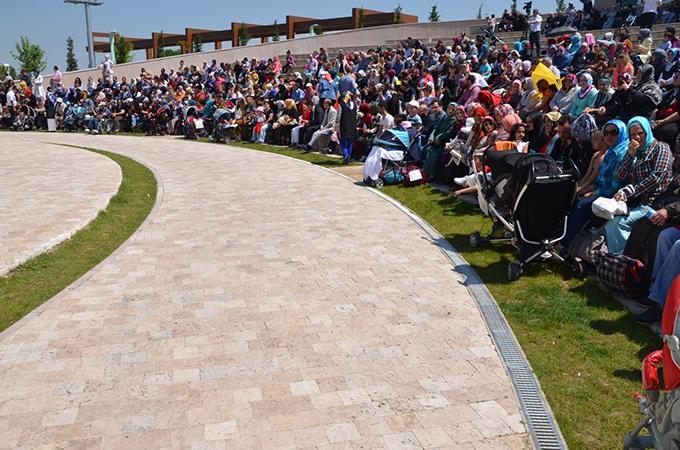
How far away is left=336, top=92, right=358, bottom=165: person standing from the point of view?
14.8m

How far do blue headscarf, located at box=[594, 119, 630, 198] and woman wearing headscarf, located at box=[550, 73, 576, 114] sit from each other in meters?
3.77

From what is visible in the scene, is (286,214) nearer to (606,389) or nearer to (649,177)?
(649,177)

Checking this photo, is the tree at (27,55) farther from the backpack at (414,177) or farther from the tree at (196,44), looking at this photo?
the backpack at (414,177)

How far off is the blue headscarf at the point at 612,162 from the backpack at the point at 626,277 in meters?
1.36

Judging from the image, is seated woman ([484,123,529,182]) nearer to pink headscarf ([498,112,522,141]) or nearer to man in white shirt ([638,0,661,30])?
pink headscarf ([498,112,522,141])

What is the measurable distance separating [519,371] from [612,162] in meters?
3.53

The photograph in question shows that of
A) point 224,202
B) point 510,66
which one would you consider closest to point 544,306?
point 224,202

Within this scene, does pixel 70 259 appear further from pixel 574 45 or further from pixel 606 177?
pixel 574 45

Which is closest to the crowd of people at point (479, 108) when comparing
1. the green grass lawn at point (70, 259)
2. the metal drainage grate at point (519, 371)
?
the metal drainage grate at point (519, 371)

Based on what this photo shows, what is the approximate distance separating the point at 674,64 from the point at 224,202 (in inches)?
388

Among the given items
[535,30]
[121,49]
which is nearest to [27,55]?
[121,49]

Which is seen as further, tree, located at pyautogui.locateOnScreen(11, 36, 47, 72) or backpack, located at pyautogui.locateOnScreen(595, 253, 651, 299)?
tree, located at pyautogui.locateOnScreen(11, 36, 47, 72)

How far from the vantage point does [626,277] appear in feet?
18.2

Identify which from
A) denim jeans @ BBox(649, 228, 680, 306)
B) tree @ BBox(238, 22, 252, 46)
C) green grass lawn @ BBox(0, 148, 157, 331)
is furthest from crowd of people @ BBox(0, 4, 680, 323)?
tree @ BBox(238, 22, 252, 46)
